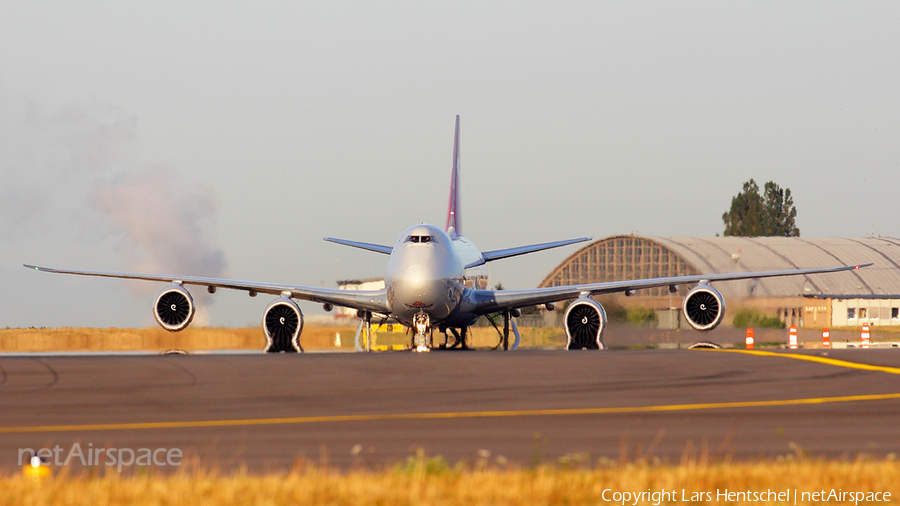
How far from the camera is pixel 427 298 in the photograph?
119ft

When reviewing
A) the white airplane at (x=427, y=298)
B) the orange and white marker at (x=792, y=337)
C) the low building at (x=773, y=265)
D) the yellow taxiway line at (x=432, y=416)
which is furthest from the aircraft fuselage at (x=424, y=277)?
Result: the low building at (x=773, y=265)

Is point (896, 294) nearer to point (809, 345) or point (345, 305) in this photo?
point (809, 345)

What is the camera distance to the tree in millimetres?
145500

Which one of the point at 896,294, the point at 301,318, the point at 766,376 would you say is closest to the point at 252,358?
the point at 766,376

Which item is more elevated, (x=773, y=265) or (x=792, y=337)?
(x=773, y=265)

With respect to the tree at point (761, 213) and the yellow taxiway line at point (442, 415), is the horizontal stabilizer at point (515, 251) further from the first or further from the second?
the tree at point (761, 213)

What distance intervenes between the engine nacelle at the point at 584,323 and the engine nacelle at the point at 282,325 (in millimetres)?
9521

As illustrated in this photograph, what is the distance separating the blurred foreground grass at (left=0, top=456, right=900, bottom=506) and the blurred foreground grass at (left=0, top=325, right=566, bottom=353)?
118ft

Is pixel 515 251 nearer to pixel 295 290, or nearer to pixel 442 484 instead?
pixel 295 290

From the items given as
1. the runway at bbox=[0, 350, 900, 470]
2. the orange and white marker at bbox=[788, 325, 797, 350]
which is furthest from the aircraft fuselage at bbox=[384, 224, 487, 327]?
the orange and white marker at bbox=[788, 325, 797, 350]

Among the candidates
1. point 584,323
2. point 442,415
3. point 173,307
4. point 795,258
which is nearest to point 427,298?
Answer: point 584,323

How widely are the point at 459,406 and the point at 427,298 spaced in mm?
18516

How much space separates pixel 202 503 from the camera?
9.80 metres

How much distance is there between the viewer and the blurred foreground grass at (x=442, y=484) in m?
9.98
